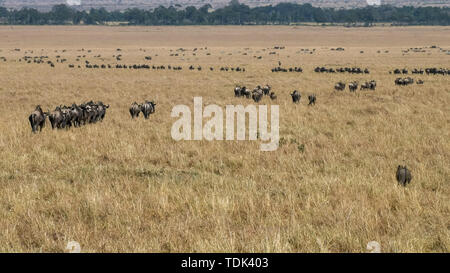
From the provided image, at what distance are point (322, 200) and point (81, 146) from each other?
7.89 metres

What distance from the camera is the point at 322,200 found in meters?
7.84

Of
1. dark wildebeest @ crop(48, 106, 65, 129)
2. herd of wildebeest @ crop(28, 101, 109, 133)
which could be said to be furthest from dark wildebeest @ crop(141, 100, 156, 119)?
dark wildebeest @ crop(48, 106, 65, 129)

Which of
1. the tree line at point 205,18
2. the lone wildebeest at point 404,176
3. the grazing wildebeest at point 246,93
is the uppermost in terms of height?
the tree line at point 205,18

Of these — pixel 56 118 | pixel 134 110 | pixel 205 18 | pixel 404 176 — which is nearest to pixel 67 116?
pixel 56 118

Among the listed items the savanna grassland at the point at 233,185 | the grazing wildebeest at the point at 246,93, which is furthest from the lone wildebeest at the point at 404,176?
the grazing wildebeest at the point at 246,93

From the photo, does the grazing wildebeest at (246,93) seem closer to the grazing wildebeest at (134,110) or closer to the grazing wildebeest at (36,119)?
the grazing wildebeest at (134,110)

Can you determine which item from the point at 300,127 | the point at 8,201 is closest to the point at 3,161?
the point at 8,201

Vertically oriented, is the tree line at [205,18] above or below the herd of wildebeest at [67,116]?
above

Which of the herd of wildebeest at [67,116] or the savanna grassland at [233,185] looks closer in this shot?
the savanna grassland at [233,185]

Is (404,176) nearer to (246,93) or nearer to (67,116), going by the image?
(67,116)

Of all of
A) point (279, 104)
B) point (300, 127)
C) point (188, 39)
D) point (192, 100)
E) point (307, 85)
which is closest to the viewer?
point (300, 127)

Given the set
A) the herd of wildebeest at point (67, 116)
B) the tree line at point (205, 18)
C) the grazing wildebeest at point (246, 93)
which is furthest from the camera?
the tree line at point (205, 18)

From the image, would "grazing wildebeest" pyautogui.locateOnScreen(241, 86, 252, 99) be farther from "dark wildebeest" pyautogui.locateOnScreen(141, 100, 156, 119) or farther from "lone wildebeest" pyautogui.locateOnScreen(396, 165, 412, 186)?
"lone wildebeest" pyautogui.locateOnScreen(396, 165, 412, 186)

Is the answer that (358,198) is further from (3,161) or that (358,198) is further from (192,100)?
(192,100)
